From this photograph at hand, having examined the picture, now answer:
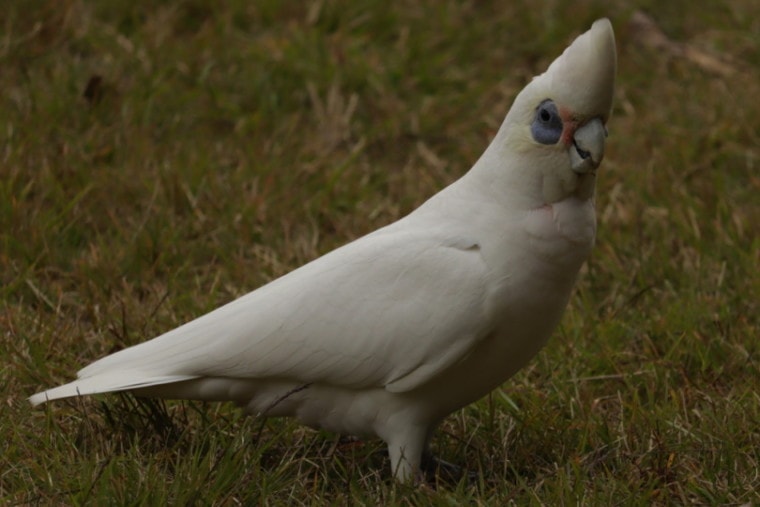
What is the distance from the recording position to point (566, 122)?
9.71 feet

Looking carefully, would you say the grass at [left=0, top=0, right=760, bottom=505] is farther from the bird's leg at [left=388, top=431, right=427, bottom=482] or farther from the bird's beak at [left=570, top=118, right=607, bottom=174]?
the bird's beak at [left=570, top=118, right=607, bottom=174]

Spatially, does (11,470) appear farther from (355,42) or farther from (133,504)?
(355,42)

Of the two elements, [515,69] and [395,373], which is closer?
[395,373]

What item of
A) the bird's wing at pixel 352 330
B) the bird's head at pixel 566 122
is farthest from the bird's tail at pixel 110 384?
the bird's head at pixel 566 122

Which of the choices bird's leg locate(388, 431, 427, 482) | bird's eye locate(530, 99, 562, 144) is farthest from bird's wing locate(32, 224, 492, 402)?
bird's eye locate(530, 99, 562, 144)

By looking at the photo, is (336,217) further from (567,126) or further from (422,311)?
(567,126)

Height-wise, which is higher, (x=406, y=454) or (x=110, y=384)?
(x=110, y=384)

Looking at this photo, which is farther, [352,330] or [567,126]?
[352,330]

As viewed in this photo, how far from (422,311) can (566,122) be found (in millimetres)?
563

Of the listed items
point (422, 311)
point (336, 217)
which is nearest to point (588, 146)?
point (422, 311)

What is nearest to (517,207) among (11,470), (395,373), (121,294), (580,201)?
(580,201)

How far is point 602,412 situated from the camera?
11.8 ft

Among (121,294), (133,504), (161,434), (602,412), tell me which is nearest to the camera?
(133,504)

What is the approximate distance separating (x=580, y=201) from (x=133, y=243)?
73.2 inches
